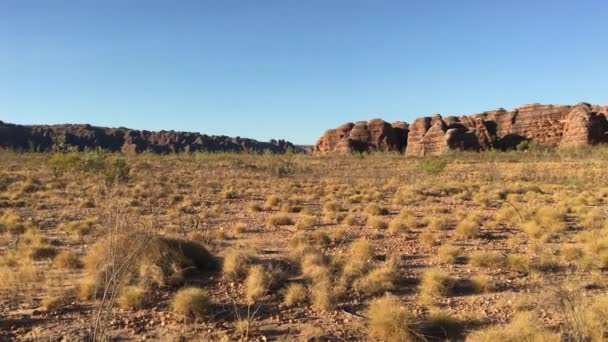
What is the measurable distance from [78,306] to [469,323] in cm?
455

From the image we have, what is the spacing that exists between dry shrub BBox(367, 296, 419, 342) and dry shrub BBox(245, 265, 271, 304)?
1.56 metres

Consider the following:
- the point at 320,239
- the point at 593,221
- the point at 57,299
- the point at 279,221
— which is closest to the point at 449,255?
the point at 320,239

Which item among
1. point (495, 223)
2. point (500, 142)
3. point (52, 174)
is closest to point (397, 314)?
point (495, 223)

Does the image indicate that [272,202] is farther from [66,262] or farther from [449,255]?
[66,262]

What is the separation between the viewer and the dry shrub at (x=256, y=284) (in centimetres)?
538

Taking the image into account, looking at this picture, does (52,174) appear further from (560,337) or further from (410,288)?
(560,337)

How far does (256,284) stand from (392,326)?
79.1 inches

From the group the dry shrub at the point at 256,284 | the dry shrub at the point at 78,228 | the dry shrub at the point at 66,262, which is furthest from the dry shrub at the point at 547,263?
the dry shrub at the point at 78,228

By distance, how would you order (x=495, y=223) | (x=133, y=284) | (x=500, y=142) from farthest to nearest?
(x=500, y=142) < (x=495, y=223) < (x=133, y=284)

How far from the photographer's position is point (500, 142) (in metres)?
76.4

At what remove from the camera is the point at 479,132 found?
253 feet

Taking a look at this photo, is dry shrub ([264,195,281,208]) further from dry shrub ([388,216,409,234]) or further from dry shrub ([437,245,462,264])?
dry shrub ([437,245,462,264])

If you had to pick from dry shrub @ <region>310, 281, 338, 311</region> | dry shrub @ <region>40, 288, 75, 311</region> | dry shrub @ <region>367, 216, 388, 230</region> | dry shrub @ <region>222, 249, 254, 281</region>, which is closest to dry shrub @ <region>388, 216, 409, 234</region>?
dry shrub @ <region>367, 216, 388, 230</region>

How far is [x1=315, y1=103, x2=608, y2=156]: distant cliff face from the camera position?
228ft
